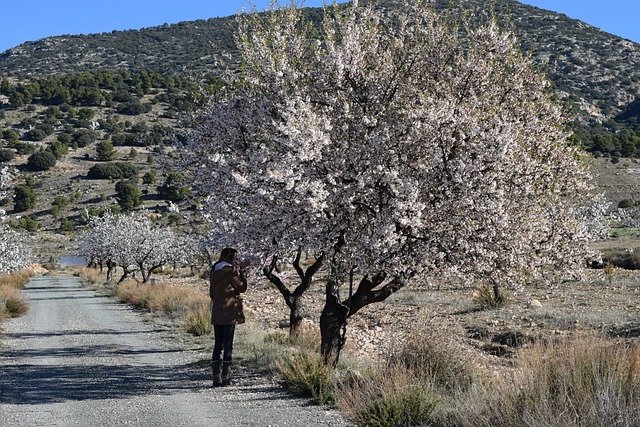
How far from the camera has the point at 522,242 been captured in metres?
9.27

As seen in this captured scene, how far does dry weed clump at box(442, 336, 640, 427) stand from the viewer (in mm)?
5570

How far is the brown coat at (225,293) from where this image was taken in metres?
10.0

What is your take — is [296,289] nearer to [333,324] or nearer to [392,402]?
[333,324]

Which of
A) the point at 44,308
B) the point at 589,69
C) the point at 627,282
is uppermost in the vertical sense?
the point at 589,69

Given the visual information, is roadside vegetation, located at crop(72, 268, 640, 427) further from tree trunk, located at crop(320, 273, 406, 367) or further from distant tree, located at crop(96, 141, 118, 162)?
distant tree, located at crop(96, 141, 118, 162)

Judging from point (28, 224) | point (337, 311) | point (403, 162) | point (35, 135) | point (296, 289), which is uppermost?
point (35, 135)

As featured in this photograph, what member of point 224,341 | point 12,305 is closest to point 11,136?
point 12,305

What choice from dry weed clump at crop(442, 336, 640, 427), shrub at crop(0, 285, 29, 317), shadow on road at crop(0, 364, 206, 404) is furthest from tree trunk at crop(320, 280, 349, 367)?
shrub at crop(0, 285, 29, 317)

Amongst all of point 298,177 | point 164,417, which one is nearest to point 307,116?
point 298,177

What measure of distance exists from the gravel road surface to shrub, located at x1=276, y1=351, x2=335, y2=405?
22 cm

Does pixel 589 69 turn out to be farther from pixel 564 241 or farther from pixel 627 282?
pixel 564 241

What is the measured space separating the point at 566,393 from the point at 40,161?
323 feet

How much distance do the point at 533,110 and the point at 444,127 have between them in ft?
6.40

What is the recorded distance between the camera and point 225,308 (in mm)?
10031
